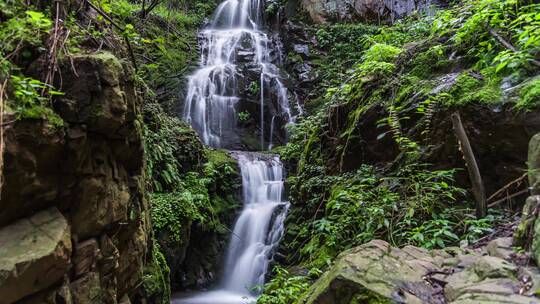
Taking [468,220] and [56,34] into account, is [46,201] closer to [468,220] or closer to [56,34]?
[56,34]

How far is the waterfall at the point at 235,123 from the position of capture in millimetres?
9430

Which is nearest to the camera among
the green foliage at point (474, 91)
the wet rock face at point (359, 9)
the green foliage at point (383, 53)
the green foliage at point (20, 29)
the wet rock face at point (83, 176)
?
the wet rock face at point (83, 176)

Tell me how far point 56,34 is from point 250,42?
15.0 metres

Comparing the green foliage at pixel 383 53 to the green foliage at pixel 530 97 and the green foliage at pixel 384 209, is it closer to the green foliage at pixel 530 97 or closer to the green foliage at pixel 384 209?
the green foliage at pixel 384 209

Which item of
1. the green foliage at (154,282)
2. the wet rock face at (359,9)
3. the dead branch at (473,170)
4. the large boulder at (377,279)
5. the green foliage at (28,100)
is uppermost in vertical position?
the wet rock face at (359,9)

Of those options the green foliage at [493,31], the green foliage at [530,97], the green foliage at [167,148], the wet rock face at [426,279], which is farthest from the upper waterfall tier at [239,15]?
the wet rock face at [426,279]

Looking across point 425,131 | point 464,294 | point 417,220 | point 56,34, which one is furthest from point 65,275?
point 425,131

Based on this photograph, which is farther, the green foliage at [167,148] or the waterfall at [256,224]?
the waterfall at [256,224]

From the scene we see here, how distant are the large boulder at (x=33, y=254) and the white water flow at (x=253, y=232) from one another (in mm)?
5061

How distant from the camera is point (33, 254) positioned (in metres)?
2.95

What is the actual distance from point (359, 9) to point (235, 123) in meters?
8.26

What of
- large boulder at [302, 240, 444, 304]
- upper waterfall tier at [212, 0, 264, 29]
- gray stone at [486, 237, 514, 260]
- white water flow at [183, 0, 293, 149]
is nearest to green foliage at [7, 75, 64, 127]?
large boulder at [302, 240, 444, 304]

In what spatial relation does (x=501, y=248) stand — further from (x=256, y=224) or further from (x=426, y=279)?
(x=256, y=224)

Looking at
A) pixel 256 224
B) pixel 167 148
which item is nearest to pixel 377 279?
pixel 167 148
